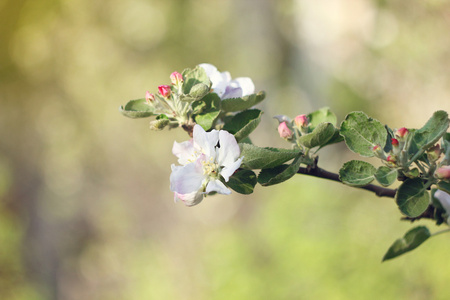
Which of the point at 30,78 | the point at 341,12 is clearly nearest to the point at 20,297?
the point at 30,78

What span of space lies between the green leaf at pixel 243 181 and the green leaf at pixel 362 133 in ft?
0.36

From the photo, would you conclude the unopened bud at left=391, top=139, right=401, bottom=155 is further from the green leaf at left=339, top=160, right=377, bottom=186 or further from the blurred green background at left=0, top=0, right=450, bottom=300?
the blurred green background at left=0, top=0, right=450, bottom=300

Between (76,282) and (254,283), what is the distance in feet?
8.55

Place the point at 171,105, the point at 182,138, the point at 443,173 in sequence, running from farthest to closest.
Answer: the point at 182,138 → the point at 171,105 → the point at 443,173

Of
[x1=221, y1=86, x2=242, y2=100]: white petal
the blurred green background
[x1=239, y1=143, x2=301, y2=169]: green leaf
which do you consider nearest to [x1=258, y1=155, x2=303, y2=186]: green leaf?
[x1=239, y1=143, x2=301, y2=169]: green leaf

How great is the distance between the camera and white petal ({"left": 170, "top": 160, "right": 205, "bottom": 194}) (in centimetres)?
51

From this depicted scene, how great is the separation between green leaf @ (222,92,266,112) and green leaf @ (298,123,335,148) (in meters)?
0.07

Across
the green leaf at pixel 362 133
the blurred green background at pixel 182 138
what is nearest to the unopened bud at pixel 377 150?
the green leaf at pixel 362 133

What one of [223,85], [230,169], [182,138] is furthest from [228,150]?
[182,138]

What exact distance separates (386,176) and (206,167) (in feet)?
0.60

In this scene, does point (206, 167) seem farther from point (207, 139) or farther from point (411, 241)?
point (411, 241)

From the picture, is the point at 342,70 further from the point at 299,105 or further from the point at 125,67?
the point at 125,67

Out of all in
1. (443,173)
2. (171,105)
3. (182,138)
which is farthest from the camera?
(182,138)

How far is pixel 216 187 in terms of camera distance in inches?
20.2
